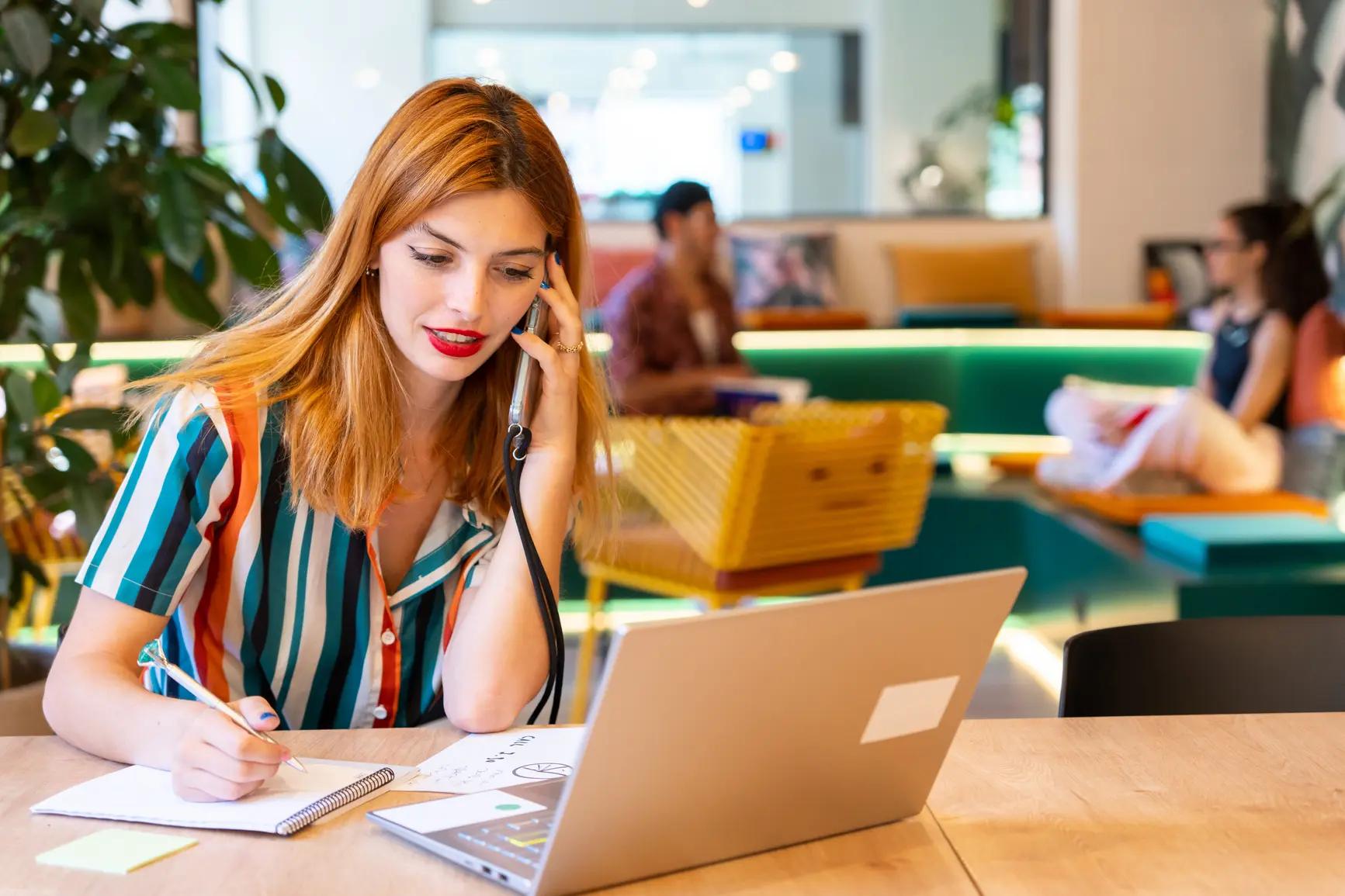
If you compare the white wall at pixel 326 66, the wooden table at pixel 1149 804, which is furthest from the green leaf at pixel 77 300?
the white wall at pixel 326 66

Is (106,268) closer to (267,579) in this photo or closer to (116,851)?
(267,579)

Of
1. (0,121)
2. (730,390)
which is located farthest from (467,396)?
(730,390)

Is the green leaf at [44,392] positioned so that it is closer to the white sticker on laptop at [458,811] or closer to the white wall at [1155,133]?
the white sticker on laptop at [458,811]

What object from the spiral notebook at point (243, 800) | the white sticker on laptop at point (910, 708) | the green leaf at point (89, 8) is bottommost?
the spiral notebook at point (243, 800)

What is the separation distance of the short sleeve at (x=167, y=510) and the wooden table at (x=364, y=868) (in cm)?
26

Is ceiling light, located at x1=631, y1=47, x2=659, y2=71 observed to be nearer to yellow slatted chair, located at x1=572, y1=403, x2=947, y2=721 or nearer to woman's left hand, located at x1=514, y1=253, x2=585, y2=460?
yellow slatted chair, located at x1=572, y1=403, x2=947, y2=721

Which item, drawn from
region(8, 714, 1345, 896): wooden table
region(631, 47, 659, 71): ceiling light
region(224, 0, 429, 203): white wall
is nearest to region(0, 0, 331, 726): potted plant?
region(8, 714, 1345, 896): wooden table

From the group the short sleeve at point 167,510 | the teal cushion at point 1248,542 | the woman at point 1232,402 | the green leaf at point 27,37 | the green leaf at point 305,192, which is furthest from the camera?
the woman at point 1232,402

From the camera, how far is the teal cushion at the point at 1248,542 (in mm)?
3059

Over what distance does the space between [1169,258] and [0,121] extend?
220 inches

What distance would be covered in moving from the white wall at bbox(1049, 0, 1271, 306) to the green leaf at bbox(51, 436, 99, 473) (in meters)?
5.38

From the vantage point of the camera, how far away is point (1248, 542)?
305cm

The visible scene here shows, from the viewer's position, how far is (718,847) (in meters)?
0.89

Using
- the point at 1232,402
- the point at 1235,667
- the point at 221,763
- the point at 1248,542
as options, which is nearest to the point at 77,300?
the point at 221,763
